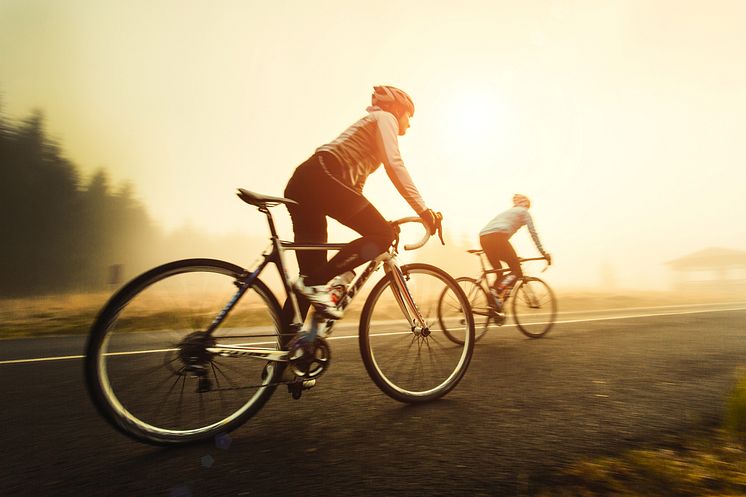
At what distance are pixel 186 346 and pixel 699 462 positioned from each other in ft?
8.15

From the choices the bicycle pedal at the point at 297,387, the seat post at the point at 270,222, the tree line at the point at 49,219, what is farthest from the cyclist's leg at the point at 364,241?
the tree line at the point at 49,219

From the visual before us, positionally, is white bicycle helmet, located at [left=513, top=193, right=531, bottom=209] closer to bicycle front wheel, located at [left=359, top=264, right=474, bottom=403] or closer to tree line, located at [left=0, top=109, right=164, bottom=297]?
bicycle front wheel, located at [left=359, top=264, right=474, bottom=403]

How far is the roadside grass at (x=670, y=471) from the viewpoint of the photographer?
Answer: 1.55 m

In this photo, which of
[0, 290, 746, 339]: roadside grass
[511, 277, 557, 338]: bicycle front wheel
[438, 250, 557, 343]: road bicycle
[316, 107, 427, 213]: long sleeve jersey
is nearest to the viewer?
[316, 107, 427, 213]: long sleeve jersey

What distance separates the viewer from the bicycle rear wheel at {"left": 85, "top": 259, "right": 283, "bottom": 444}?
6.84 ft

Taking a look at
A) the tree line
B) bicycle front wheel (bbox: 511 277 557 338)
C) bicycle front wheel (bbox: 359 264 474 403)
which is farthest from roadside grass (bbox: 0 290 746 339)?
the tree line

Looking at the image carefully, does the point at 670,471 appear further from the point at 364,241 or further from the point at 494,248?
the point at 494,248

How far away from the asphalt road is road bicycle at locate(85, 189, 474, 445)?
0.16 m

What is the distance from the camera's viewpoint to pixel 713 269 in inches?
3051

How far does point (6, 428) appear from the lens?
2.41 meters

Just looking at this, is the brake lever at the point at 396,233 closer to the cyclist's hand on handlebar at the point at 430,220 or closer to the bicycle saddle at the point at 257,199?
the cyclist's hand on handlebar at the point at 430,220

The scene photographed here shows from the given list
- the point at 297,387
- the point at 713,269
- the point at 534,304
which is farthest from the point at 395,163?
the point at 713,269

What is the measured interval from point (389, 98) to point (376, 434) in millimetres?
2289

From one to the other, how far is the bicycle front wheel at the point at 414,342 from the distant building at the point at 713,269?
8172cm
